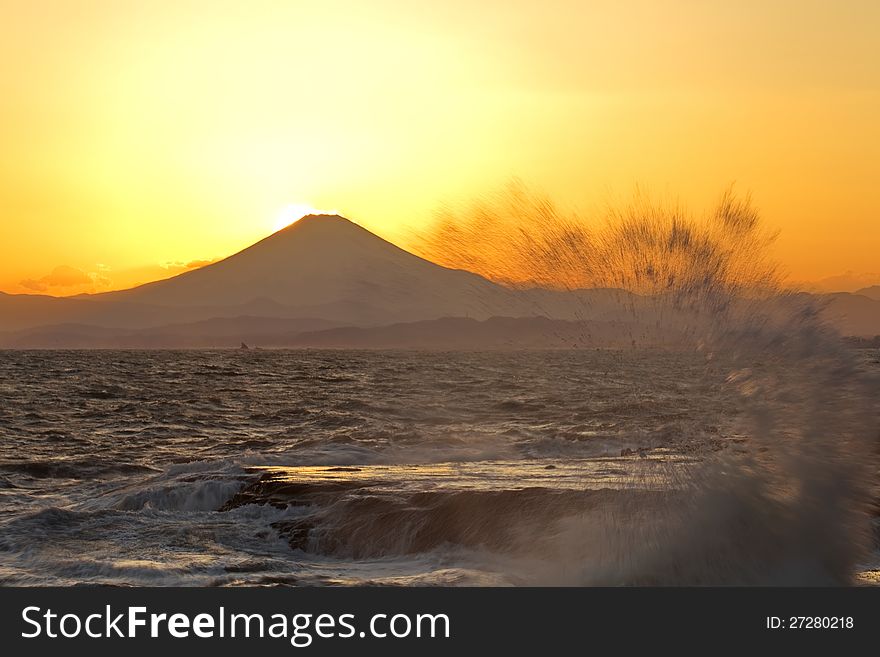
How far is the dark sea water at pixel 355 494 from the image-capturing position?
429 inches

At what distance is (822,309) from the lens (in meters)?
11.0

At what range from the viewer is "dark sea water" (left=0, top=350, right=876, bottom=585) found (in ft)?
35.8

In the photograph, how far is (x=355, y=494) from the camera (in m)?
15.0

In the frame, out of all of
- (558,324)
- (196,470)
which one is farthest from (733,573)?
(196,470)

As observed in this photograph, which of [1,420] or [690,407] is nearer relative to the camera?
[690,407]

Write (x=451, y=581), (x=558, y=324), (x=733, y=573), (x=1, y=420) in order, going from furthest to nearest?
(x=1, y=420) < (x=558, y=324) < (x=451, y=581) < (x=733, y=573)

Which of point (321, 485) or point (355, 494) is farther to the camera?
point (321, 485)

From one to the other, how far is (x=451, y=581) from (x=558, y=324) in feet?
15.7

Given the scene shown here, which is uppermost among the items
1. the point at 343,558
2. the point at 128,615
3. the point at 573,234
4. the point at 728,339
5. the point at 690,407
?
the point at 573,234

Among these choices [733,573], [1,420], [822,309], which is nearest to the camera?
[733,573]

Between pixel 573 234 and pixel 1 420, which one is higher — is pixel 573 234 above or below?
above

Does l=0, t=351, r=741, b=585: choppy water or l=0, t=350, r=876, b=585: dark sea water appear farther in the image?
l=0, t=351, r=741, b=585: choppy water

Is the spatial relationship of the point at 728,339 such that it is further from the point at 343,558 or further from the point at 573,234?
the point at 343,558

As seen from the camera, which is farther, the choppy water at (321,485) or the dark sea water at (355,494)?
the choppy water at (321,485)
